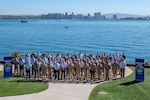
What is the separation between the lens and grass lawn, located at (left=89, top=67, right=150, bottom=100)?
17.7 m

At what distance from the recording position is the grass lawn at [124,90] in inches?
697

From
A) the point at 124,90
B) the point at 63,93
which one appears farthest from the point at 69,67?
the point at 124,90

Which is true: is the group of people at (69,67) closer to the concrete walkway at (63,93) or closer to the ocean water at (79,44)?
the concrete walkway at (63,93)

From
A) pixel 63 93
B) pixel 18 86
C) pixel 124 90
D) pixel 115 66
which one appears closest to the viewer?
pixel 63 93

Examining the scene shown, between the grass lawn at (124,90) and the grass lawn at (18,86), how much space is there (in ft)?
12.0

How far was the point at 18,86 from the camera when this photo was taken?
19.8 meters

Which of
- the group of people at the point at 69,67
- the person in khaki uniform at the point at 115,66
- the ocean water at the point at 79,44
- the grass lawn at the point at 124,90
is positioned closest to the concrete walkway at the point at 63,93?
the grass lawn at the point at 124,90

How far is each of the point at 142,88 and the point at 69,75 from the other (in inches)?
219

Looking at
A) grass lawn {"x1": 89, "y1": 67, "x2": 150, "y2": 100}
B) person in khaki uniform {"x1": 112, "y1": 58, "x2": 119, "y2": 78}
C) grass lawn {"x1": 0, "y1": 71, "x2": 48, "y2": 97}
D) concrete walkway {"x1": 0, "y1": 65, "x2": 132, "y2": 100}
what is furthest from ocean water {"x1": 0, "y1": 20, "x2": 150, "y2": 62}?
grass lawn {"x1": 0, "y1": 71, "x2": 48, "y2": 97}

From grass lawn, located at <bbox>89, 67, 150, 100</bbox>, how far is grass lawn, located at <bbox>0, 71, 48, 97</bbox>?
364 cm

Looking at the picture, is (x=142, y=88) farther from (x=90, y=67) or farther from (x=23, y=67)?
(x=23, y=67)

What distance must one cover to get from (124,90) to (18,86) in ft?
22.9

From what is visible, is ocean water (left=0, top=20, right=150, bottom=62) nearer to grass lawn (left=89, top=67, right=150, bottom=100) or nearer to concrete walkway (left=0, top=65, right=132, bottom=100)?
grass lawn (left=89, top=67, right=150, bottom=100)

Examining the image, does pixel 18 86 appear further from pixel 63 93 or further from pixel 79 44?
pixel 79 44
